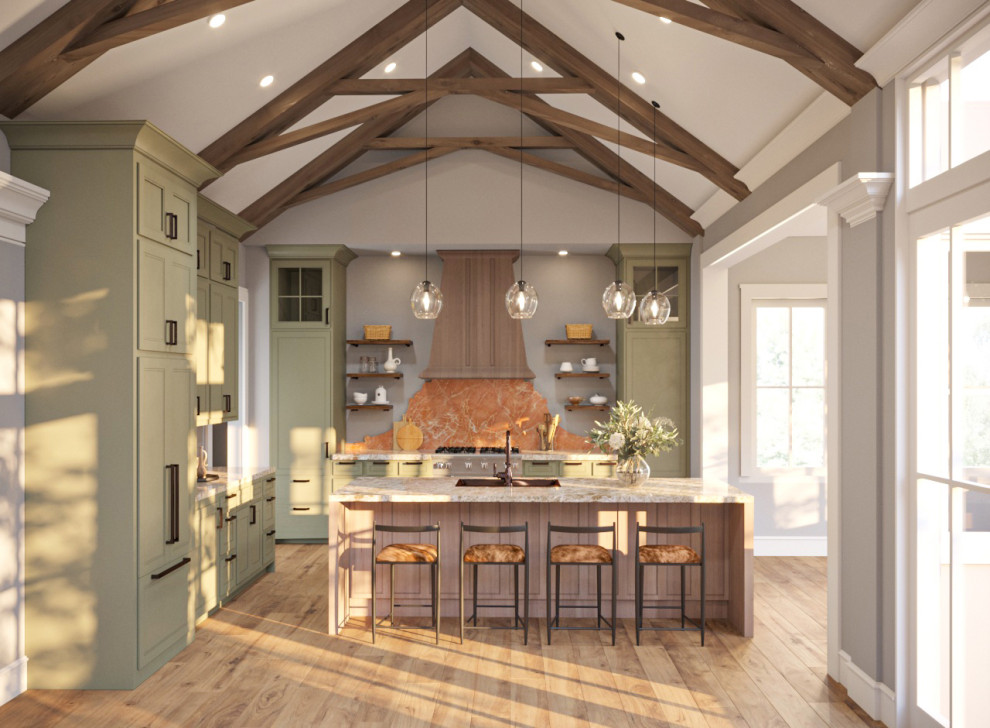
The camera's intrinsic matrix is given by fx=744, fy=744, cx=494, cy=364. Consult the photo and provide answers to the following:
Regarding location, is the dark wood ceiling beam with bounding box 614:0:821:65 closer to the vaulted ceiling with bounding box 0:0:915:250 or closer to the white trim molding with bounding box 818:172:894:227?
the vaulted ceiling with bounding box 0:0:915:250

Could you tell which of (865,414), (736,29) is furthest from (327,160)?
(865,414)

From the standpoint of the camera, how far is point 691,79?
491 cm

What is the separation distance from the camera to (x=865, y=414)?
372cm

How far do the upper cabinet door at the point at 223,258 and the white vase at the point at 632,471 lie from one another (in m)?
3.63

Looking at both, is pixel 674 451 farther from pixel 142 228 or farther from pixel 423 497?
pixel 142 228

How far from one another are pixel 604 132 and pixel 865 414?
3216mm

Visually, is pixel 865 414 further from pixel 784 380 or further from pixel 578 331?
pixel 578 331

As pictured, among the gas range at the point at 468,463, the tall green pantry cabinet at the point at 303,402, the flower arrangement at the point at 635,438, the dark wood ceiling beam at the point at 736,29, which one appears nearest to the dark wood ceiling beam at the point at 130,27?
the dark wood ceiling beam at the point at 736,29

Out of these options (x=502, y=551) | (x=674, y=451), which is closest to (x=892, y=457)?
(x=502, y=551)

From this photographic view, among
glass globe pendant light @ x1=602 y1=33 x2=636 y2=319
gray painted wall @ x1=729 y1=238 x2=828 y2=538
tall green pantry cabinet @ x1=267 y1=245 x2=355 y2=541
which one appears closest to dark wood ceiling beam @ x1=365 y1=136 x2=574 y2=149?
glass globe pendant light @ x1=602 y1=33 x2=636 y2=319

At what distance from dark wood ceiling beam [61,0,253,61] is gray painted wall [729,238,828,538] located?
5408 mm

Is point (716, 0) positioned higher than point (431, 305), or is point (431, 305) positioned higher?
point (716, 0)

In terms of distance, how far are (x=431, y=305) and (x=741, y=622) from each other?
2.88 m

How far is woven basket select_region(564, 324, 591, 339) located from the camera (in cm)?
782
